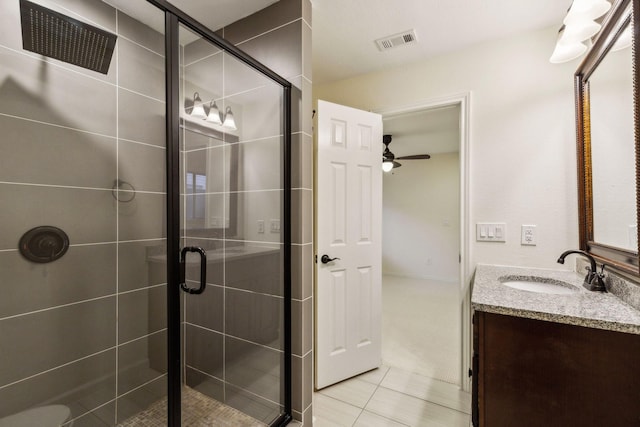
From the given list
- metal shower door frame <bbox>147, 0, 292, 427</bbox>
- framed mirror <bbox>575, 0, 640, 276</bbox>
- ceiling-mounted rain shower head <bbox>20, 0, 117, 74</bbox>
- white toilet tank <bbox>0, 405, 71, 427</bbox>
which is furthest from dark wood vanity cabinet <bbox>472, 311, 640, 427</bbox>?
ceiling-mounted rain shower head <bbox>20, 0, 117, 74</bbox>

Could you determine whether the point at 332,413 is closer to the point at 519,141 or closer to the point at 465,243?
the point at 465,243

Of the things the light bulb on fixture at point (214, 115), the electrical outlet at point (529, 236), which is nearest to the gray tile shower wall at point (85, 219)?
the light bulb on fixture at point (214, 115)

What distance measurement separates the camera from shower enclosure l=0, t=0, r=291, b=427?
1.14 metres

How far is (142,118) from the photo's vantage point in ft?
4.61

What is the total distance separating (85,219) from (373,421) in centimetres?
195

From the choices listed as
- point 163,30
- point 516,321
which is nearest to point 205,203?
point 163,30

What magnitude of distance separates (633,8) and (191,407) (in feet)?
8.61

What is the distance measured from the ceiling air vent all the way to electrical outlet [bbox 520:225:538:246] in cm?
151

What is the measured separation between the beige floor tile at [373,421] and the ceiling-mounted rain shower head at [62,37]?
2.40 metres

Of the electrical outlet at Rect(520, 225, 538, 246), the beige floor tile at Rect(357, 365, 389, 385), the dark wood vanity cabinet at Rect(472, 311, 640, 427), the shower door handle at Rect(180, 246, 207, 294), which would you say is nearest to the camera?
the dark wood vanity cabinet at Rect(472, 311, 640, 427)

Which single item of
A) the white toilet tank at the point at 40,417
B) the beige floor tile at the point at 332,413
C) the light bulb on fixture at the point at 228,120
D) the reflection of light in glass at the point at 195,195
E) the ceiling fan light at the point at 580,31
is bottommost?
the beige floor tile at the point at 332,413

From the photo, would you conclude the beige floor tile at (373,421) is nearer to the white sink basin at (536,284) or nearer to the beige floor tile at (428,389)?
the beige floor tile at (428,389)

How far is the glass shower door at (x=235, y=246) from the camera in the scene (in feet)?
4.59

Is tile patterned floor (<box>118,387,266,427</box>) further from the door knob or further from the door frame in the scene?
the door frame
